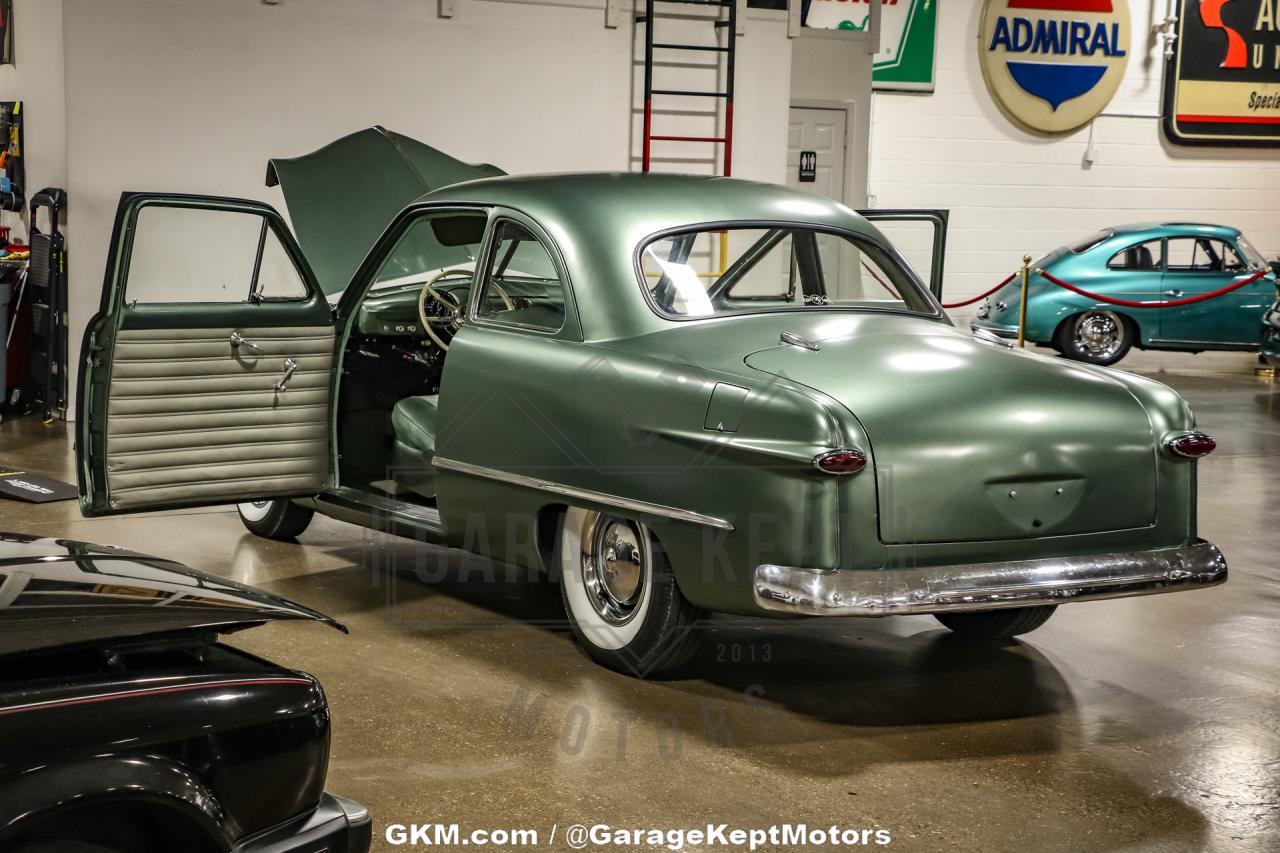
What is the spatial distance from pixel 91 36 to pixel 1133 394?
822cm

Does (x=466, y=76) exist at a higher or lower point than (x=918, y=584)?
higher

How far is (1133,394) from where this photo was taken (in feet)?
14.4

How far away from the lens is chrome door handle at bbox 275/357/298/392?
217 inches

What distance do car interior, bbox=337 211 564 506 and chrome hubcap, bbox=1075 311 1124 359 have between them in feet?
32.0

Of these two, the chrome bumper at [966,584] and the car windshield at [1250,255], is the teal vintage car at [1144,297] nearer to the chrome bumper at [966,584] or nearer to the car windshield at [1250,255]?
the car windshield at [1250,255]

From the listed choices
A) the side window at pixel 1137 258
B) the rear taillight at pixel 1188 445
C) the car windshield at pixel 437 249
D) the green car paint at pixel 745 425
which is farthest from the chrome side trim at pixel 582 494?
the side window at pixel 1137 258

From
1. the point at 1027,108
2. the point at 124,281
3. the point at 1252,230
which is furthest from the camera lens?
the point at 1252,230

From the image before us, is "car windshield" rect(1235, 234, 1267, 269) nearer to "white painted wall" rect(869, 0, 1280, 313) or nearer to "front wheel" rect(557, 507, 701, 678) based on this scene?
"white painted wall" rect(869, 0, 1280, 313)

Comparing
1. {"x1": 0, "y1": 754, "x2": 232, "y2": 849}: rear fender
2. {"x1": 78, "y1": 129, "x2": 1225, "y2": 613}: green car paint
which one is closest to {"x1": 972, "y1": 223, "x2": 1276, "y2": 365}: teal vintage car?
{"x1": 78, "y1": 129, "x2": 1225, "y2": 613}: green car paint

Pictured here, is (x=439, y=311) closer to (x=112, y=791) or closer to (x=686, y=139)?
(x=112, y=791)

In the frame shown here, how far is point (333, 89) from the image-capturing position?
35.1ft

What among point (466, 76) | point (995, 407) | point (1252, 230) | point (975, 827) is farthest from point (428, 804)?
point (1252, 230)

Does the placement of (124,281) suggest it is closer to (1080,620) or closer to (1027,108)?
(1080,620)

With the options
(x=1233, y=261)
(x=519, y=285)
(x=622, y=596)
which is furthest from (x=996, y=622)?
(x=1233, y=261)
